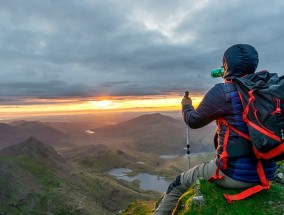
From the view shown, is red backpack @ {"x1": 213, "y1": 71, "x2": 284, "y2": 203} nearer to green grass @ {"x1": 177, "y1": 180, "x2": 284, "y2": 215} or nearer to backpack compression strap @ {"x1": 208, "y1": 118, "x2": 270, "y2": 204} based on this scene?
backpack compression strap @ {"x1": 208, "y1": 118, "x2": 270, "y2": 204}

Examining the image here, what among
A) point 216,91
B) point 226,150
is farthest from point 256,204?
point 216,91

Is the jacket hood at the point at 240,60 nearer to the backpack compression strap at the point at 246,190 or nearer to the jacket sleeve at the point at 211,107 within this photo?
the jacket sleeve at the point at 211,107

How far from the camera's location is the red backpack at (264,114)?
8.30 m

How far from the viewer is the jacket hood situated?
Answer: 9.28 meters

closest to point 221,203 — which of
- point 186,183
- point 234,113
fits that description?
point 186,183

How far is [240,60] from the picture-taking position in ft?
30.7

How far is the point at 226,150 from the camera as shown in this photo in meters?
9.33

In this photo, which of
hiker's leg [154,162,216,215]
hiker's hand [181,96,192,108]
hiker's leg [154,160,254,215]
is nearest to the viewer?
hiker's hand [181,96,192,108]

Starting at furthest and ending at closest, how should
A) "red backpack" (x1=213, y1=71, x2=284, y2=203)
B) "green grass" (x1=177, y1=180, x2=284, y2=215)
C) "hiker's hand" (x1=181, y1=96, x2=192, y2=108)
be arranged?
1. "hiker's hand" (x1=181, y1=96, x2=192, y2=108)
2. "green grass" (x1=177, y1=180, x2=284, y2=215)
3. "red backpack" (x1=213, y1=71, x2=284, y2=203)

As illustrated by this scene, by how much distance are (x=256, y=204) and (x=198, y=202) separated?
1.95 m

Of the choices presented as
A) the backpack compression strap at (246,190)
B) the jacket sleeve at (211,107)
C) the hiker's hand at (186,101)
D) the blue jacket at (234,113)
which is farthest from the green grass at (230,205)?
the hiker's hand at (186,101)

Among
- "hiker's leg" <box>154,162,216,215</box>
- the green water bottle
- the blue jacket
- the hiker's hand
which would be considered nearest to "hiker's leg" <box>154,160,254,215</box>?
"hiker's leg" <box>154,162,216,215</box>

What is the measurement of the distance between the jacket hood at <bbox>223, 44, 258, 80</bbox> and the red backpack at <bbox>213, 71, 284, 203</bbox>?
1.57 feet

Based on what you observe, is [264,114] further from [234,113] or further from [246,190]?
[246,190]
